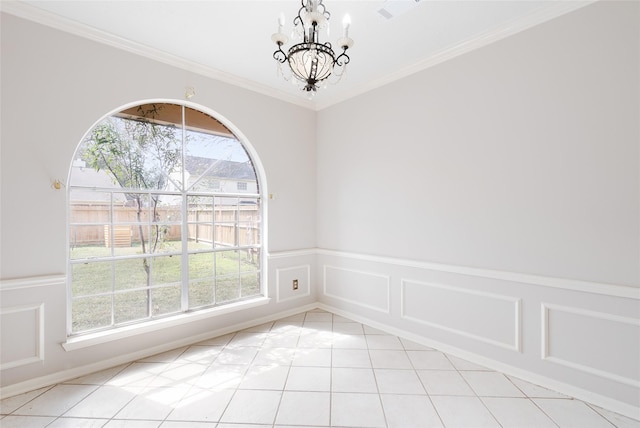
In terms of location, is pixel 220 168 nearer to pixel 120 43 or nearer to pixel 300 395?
pixel 120 43

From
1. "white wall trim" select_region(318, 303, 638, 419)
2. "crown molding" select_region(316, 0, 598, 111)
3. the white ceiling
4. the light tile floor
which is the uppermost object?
the white ceiling

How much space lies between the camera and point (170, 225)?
2961 mm

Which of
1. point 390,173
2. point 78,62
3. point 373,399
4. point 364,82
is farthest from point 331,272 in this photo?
point 78,62

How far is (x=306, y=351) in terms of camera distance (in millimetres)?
2781

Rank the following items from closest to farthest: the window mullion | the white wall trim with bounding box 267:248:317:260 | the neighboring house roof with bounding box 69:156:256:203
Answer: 1. the neighboring house roof with bounding box 69:156:256:203
2. the window mullion
3. the white wall trim with bounding box 267:248:317:260

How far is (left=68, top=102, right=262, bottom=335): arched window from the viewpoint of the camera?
2529 millimetres

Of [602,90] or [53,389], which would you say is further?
[53,389]

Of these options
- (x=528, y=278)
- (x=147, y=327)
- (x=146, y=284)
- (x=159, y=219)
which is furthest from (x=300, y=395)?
(x=159, y=219)

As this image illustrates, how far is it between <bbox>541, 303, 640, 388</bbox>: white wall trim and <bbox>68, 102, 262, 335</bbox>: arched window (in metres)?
2.86

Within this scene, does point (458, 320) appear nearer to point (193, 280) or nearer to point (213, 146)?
point (193, 280)

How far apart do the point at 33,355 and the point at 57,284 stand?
1.74ft

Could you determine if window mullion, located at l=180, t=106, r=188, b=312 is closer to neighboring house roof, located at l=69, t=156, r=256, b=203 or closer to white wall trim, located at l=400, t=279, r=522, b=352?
neighboring house roof, located at l=69, t=156, r=256, b=203

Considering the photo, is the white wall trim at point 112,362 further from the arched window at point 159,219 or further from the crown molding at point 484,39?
the crown molding at point 484,39

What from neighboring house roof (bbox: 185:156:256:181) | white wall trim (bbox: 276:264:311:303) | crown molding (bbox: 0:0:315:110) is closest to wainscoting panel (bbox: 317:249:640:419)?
white wall trim (bbox: 276:264:311:303)
